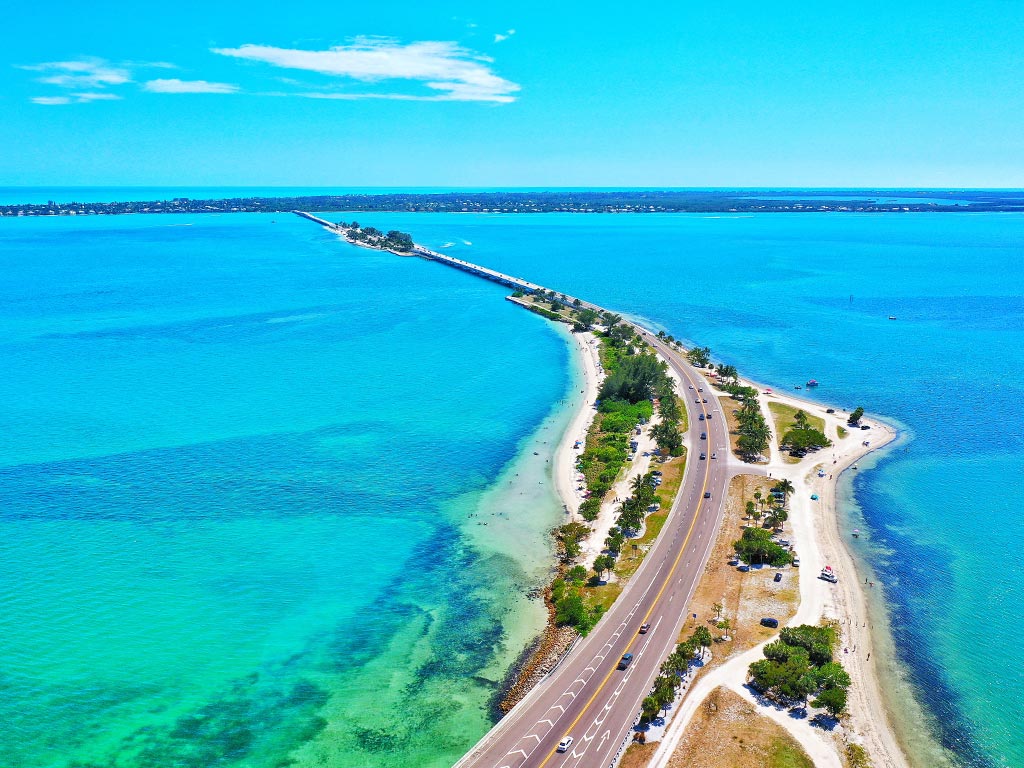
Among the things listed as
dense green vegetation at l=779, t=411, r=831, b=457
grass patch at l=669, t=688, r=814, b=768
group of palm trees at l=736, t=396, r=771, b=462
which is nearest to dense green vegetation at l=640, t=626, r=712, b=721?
grass patch at l=669, t=688, r=814, b=768

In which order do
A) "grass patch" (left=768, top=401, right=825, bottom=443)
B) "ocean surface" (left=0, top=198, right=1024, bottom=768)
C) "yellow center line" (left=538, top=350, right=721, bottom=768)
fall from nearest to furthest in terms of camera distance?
"yellow center line" (left=538, top=350, right=721, bottom=768) < "ocean surface" (left=0, top=198, right=1024, bottom=768) < "grass patch" (left=768, top=401, right=825, bottom=443)

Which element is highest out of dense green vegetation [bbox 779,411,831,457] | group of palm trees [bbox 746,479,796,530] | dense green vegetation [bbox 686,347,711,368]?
dense green vegetation [bbox 686,347,711,368]

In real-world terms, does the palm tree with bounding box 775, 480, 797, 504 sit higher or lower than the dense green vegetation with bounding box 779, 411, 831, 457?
lower

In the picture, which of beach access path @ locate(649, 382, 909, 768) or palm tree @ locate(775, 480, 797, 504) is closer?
beach access path @ locate(649, 382, 909, 768)

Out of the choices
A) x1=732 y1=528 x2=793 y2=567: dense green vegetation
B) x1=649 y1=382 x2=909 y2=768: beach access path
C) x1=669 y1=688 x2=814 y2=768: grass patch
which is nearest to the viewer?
x1=669 y1=688 x2=814 y2=768: grass patch

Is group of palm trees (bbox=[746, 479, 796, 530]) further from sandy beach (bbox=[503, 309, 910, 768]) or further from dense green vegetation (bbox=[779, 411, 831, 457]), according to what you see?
dense green vegetation (bbox=[779, 411, 831, 457])

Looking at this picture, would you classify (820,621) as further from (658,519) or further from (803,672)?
(658,519)

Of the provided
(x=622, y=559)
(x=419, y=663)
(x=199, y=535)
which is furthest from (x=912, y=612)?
(x=199, y=535)

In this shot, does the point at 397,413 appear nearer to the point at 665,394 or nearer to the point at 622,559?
the point at 665,394
